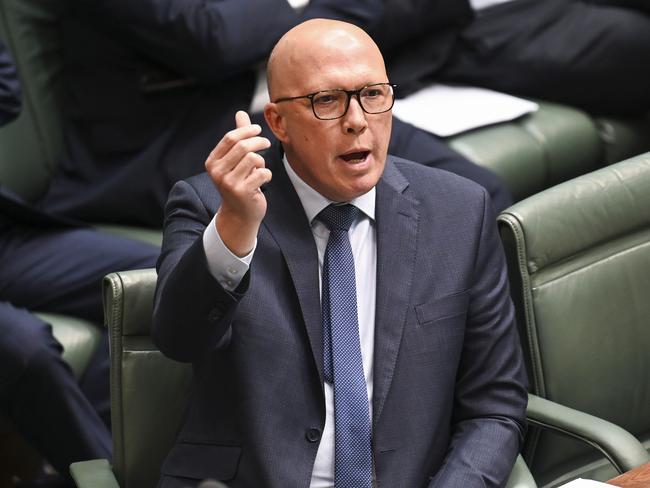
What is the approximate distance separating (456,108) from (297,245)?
156 cm

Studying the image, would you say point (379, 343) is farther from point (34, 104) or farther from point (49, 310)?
point (34, 104)

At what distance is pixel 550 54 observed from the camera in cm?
364

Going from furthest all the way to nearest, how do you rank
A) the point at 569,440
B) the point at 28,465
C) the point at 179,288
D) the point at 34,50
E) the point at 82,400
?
the point at 34,50 < the point at 28,465 < the point at 82,400 < the point at 569,440 < the point at 179,288

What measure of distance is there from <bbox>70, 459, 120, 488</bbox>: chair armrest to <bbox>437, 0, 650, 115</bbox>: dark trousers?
1.96 metres

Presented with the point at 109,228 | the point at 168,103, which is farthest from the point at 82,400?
the point at 168,103

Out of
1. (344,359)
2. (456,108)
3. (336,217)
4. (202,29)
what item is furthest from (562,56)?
(344,359)

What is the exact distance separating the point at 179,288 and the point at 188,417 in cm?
24

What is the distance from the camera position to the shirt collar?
2.02 m

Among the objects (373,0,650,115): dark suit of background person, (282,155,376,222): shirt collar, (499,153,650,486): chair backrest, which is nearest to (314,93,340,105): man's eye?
(282,155,376,222): shirt collar

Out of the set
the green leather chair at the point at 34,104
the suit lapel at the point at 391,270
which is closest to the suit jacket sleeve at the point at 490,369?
the suit lapel at the point at 391,270

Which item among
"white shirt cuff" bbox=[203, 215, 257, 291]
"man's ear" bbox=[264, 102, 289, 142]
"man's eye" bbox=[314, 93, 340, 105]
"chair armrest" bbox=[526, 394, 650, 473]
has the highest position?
"man's eye" bbox=[314, 93, 340, 105]

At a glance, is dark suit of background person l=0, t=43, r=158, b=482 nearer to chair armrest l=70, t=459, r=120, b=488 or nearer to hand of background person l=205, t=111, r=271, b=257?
chair armrest l=70, t=459, r=120, b=488

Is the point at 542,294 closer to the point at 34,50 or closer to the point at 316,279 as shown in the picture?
the point at 316,279

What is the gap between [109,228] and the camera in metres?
3.17
